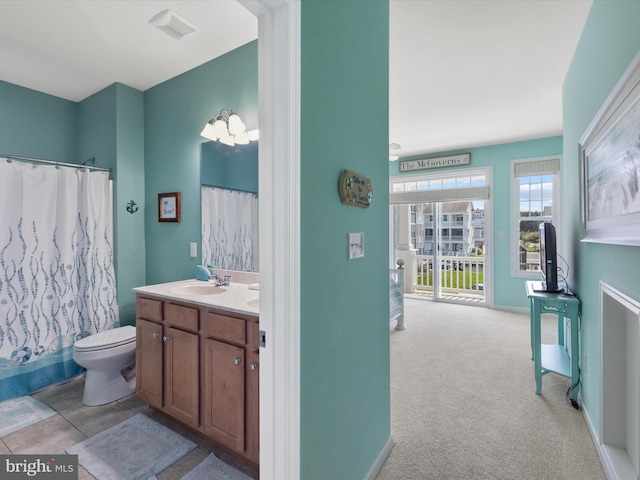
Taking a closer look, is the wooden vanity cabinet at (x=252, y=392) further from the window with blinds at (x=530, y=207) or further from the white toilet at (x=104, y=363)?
the window with blinds at (x=530, y=207)

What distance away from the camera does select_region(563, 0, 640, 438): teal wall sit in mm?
1380

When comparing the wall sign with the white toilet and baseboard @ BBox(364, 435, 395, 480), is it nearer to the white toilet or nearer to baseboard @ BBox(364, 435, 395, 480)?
baseboard @ BBox(364, 435, 395, 480)

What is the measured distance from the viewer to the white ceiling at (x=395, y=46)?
2012mm

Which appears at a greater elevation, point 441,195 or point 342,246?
point 441,195

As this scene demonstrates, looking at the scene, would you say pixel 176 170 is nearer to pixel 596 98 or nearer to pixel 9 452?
pixel 9 452

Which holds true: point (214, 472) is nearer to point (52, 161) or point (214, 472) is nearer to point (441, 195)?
point (52, 161)

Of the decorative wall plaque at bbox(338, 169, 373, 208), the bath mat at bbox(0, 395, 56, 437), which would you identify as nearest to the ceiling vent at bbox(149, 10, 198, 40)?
the decorative wall plaque at bbox(338, 169, 373, 208)

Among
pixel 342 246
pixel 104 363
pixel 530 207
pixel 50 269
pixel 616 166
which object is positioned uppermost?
pixel 530 207

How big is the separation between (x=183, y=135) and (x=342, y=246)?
2135 mm

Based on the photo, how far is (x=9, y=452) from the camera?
1.83 metres

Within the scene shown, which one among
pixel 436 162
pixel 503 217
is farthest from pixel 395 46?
pixel 503 217

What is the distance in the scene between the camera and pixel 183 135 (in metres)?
2.78

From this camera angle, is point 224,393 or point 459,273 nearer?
point 224,393

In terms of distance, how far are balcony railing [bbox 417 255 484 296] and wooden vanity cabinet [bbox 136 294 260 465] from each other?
4.86m
